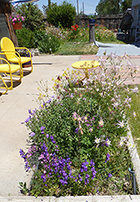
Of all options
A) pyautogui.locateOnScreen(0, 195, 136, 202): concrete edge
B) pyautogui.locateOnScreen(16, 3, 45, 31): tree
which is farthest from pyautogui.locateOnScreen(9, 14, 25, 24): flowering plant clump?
pyautogui.locateOnScreen(0, 195, 136, 202): concrete edge

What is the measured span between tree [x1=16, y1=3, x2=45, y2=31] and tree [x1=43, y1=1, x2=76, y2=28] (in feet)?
13.3

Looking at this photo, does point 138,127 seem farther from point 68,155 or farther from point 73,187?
point 73,187

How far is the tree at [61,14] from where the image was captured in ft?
43.4

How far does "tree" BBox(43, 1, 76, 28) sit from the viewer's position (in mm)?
13234

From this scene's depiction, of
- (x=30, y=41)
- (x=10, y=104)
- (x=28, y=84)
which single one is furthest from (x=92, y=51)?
(x=10, y=104)

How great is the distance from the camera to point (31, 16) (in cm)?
923

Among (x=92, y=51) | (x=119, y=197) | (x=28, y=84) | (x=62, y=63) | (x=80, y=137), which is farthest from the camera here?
(x=92, y=51)

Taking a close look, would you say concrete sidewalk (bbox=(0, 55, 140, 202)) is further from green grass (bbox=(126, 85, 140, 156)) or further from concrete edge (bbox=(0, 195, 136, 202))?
green grass (bbox=(126, 85, 140, 156))

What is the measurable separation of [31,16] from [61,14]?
184 inches

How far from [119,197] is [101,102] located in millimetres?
1286

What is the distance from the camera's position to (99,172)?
6.39ft

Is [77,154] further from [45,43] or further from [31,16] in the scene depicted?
[31,16]

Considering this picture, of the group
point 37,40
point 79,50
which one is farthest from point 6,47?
point 79,50

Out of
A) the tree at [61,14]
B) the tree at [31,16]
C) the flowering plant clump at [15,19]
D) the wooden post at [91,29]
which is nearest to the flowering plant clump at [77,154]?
the flowering plant clump at [15,19]
